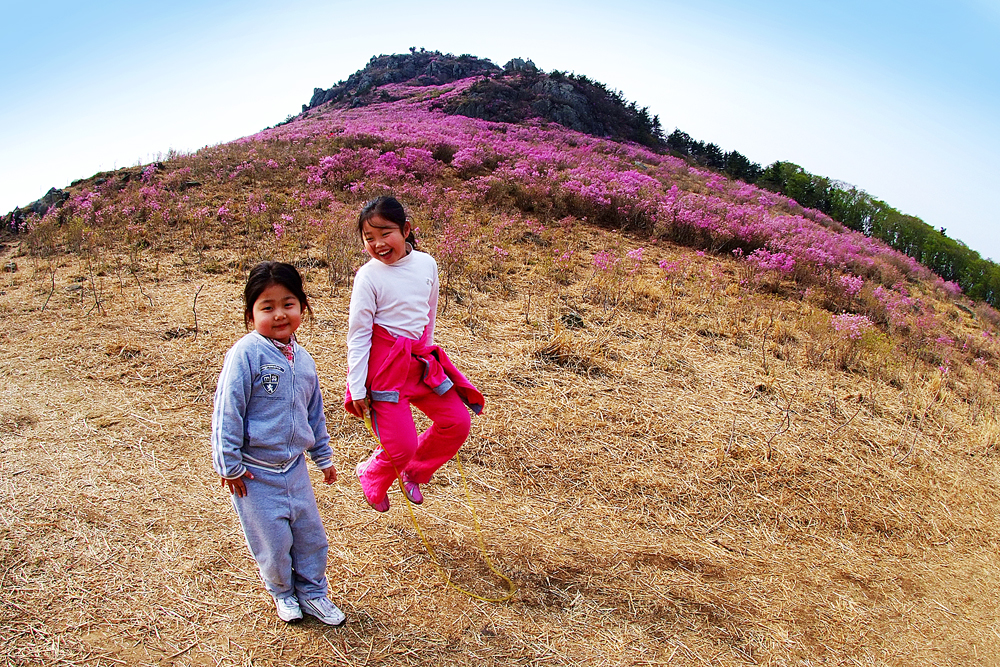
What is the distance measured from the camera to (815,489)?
4.09 m

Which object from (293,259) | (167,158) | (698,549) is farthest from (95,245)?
(698,549)

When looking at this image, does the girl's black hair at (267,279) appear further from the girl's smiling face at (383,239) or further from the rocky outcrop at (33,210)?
the rocky outcrop at (33,210)

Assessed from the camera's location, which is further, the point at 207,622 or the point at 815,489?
the point at 815,489

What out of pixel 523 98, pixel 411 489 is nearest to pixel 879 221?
pixel 523 98

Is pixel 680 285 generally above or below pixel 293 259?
above

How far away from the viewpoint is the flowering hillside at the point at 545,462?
264cm

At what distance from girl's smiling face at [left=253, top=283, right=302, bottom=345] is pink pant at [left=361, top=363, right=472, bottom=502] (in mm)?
673

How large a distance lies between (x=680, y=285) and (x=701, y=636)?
5.70 metres

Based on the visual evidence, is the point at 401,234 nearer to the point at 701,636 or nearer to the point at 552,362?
the point at 701,636

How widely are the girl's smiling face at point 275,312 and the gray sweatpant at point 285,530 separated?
1.87ft

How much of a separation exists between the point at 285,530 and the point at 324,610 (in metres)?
0.53

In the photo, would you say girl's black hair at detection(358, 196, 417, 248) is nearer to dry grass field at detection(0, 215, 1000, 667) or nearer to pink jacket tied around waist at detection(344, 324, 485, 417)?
pink jacket tied around waist at detection(344, 324, 485, 417)

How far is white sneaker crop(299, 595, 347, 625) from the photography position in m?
2.48

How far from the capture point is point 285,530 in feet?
7.38
